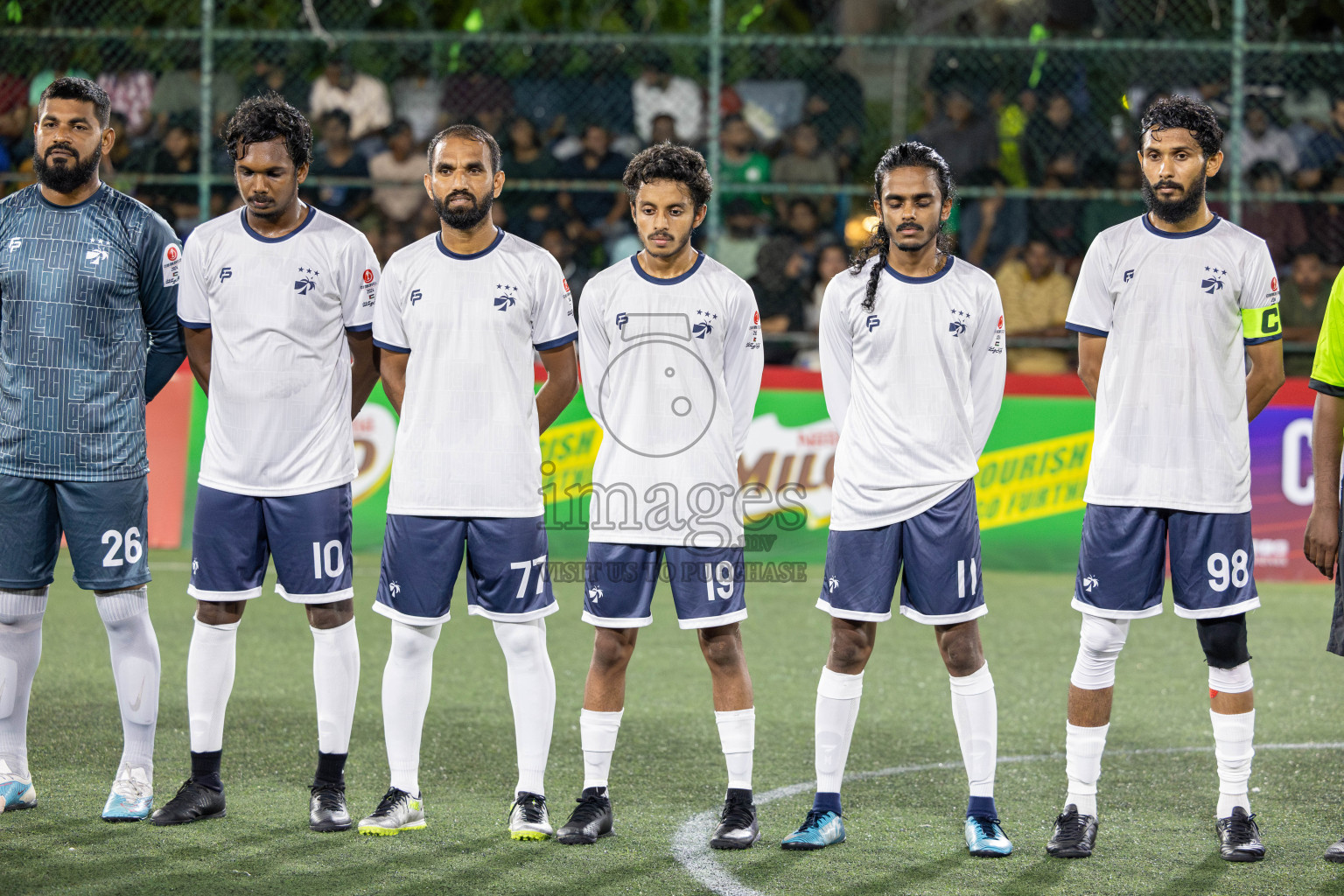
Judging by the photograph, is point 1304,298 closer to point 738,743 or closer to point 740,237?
point 740,237

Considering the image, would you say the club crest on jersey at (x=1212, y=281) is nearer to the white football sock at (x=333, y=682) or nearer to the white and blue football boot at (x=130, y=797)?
the white football sock at (x=333, y=682)

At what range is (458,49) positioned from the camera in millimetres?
12836

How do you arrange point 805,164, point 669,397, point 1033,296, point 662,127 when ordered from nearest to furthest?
point 669,397
point 1033,296
point 662,127
point 805,164

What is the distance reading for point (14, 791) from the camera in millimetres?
4984

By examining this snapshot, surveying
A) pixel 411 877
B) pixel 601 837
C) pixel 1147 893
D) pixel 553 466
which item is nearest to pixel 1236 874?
pixel 1147 893

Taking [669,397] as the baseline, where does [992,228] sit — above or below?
above

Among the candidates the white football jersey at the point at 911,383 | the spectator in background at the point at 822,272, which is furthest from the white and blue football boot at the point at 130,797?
the spectator in background at the point at 822,272

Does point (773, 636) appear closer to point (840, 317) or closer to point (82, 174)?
point (840, 317)

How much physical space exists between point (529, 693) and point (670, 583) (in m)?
0.59

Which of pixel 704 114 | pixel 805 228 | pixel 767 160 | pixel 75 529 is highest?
pixel 704 114

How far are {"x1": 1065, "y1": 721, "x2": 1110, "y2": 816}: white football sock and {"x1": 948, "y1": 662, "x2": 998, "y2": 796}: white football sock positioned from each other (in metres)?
0.26

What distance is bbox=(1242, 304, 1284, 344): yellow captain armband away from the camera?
471 cm

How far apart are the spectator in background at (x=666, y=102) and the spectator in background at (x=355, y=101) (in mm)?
2082

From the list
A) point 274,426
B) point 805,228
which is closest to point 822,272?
point 805,228
